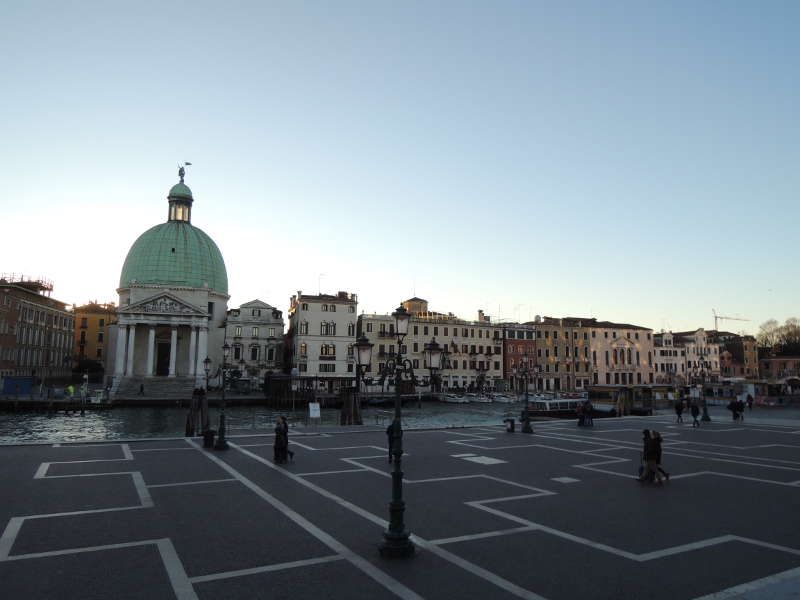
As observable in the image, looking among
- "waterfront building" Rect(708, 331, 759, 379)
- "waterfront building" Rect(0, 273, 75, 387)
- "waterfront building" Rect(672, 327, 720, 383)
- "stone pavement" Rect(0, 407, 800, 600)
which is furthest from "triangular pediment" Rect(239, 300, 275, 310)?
"waterfront building" Rect(708, 331, 759, 379)

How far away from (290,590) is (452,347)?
78.7m

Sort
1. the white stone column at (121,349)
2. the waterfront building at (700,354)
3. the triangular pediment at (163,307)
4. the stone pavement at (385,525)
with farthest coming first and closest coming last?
the waterfront building at (700,354), the triangular pediment at (163,307), the white stone column at (121,349), the stone pavement at (385,525)

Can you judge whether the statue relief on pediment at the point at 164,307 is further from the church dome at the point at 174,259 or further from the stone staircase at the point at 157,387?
the stone staircase at the point at 157,387

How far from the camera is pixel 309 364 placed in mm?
77938

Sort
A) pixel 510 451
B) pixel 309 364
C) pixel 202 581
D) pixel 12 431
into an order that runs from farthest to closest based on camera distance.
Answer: pixel 309 364 → pixel 12 431 → pixel 510 451 → pixel 202 581

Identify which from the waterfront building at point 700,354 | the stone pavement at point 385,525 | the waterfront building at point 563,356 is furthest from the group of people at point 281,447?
the waterfront building at point 700,354

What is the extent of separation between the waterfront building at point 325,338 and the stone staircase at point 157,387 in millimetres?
14372

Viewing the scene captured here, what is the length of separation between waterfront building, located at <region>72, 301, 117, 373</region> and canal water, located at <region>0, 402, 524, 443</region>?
5055 centimetres

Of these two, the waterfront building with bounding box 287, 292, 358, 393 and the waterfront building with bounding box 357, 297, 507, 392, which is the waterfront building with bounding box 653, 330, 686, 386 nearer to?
the waterfront building with bounding box 357, 297, 507, 392

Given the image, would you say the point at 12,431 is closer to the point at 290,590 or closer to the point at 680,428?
the point at 290,590

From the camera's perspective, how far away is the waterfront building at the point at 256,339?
267 ft

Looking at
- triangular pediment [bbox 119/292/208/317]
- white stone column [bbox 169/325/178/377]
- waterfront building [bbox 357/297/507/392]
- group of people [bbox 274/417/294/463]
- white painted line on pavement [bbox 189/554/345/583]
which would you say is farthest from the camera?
waterfront building [bbox 357/297/507/392]

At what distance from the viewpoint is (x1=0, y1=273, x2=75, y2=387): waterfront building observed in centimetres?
6919

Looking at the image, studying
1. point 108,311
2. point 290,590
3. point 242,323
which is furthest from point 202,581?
point 108,311
